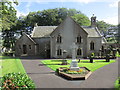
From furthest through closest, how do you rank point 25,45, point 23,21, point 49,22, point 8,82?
point 23,21, point 49,22, point 25,45, point 8,82

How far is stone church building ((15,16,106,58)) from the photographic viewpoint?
36.6m

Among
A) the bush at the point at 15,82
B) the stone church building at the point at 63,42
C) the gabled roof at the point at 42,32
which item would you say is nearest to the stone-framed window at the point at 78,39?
the stone church building at the point at 63,42

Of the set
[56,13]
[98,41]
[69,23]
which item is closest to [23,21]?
[56,13]

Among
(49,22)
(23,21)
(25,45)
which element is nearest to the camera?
(25,45)

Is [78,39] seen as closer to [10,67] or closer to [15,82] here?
[10,67]

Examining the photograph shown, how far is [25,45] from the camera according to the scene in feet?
138

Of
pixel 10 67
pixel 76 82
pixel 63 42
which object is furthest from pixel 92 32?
pixel 76 82

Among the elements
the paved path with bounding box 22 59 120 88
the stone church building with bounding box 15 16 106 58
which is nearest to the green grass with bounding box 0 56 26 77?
the paved path with bounding box 22 59 120 88

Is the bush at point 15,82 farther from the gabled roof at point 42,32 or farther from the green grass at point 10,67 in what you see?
the gabled roof at point 42,32

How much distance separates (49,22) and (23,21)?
1318 cm

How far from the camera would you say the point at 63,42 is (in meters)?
36.8

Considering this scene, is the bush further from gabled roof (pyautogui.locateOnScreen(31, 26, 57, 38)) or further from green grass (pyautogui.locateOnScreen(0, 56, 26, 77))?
gabled roof (pyautogui.locateOnScreen(31, 26, 57, 38))

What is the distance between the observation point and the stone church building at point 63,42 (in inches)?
1441

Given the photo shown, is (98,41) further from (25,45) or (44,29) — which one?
(25,45)
